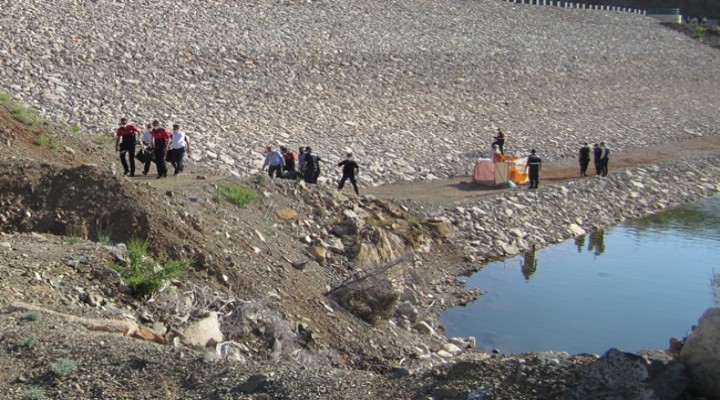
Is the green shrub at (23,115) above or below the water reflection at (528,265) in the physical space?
above

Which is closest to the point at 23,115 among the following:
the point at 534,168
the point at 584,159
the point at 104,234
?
the point at 104,234

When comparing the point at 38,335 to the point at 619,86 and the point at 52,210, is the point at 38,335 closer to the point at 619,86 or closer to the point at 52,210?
the point at 52,210

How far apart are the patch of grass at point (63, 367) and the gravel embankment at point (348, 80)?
48.7ft

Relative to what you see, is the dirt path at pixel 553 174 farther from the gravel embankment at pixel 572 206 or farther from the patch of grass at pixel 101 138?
the patch of grass at pixel 101 138

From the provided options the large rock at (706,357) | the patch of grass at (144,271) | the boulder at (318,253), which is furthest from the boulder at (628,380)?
the boulder at (318,253)

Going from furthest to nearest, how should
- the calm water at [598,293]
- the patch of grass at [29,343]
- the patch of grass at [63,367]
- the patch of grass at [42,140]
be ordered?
the patch of grass at [42,140] → the calm water at [598,293] → the patch of grass at [29,343] → the patch of grass at [63,367]

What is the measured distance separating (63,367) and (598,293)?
13409 mm

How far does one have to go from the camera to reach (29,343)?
10.9 metres

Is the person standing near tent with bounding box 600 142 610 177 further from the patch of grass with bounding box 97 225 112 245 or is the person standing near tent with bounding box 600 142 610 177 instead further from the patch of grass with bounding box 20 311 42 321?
the patch of grass with bounding box 20 311 42 321

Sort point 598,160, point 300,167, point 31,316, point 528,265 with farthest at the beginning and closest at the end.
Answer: point 598,160 < point 300,167 < point 528,265 < point 31,316

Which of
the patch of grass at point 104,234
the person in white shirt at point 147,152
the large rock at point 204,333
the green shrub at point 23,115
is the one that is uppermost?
the green shrub at point 23,115

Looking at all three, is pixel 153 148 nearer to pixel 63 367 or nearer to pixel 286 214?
pixel 286 214

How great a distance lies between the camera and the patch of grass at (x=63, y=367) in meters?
10.3

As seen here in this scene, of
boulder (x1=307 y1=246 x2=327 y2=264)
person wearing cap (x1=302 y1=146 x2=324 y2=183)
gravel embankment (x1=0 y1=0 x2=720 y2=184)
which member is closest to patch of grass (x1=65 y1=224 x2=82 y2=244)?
boulder (x1=307 y1=246 x2=327 y2=264)
